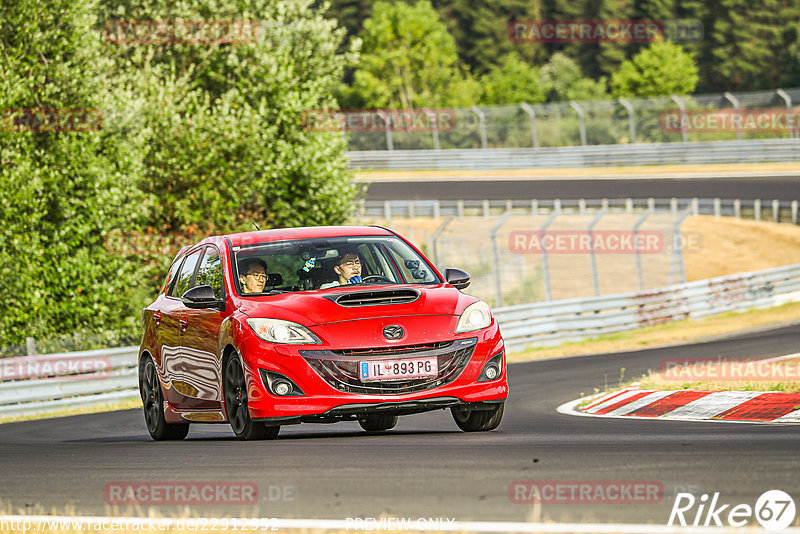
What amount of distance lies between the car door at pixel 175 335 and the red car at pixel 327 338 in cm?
2

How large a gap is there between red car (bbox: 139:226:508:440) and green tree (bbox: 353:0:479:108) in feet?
221

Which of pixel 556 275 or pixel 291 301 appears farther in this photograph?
pixel 556 275

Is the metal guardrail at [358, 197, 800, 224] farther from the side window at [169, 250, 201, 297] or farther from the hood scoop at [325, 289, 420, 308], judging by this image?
the hood scoop at [325, 289, 420, 308]

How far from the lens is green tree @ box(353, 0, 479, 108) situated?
77375 mm

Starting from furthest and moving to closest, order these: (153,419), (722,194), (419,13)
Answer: (419,13)
(722,194)
(153,419)

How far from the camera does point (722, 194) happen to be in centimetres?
4347

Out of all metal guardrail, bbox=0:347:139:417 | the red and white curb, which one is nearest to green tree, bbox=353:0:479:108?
metal guardrail, bbox=0:347:139:417

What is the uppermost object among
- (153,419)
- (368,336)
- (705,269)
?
(368,336)

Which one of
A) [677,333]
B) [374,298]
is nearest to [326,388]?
[374,298]

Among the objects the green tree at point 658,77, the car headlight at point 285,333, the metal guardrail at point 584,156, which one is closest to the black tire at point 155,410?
the car headlight at point 285,333

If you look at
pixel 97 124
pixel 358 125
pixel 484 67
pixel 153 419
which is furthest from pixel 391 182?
pixel 484 67

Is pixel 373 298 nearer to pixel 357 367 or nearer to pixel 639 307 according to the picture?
pixel 357 367

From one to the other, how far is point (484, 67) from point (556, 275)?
3169 inches

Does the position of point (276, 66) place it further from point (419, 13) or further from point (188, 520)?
point (419, 13)
